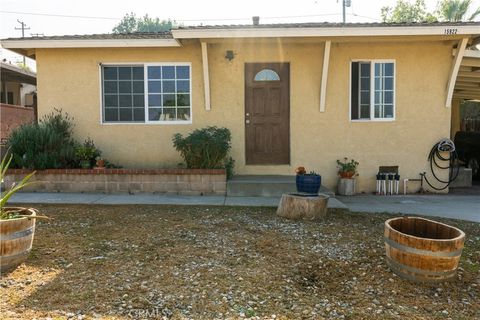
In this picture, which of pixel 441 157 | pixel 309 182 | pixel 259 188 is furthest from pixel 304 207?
pixel 441 157

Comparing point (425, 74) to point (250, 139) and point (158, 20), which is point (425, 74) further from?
point (158, 20)

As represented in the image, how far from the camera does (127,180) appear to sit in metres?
7.95

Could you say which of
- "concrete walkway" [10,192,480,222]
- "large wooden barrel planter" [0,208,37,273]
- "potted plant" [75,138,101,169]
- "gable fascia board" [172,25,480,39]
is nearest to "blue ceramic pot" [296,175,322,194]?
"concrete walkway" [10,192,480,222]

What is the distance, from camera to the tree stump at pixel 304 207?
5836 mm

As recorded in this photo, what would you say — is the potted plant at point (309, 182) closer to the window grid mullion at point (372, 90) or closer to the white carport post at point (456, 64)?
the window grid mullion at point (372, 90)

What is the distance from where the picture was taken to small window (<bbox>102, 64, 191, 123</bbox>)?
8688 mm

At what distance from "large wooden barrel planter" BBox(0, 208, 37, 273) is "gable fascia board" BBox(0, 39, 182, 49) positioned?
5.36 meters

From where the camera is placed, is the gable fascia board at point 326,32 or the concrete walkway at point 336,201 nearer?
the concrete walkway at point 336,201

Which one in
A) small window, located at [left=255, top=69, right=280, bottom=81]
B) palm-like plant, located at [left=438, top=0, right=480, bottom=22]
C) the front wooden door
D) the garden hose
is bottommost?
the garden hose

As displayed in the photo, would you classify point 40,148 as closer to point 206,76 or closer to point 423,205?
point 206,76

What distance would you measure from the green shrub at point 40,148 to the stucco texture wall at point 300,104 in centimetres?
76

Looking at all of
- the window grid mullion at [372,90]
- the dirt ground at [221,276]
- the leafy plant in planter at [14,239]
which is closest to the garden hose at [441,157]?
the window grid mullion at [372,90]

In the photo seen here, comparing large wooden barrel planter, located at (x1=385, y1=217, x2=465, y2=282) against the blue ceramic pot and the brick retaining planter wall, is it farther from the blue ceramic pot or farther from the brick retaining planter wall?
the brick retaining planter wall

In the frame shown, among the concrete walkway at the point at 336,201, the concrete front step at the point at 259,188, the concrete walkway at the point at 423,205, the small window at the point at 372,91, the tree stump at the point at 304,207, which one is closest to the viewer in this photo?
the tree stump at the point at 304,207
